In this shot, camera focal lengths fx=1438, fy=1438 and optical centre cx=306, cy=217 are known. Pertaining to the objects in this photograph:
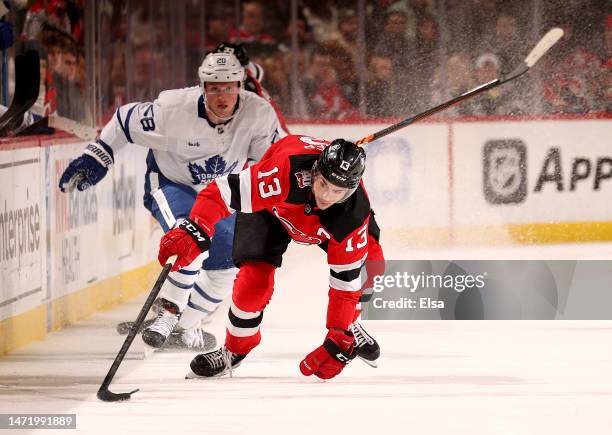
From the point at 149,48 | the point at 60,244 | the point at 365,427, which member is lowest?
the point at 365,427

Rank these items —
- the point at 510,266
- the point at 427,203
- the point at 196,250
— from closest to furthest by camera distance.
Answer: the point at 196,250 → the point at 510,266 → the point at 427,203

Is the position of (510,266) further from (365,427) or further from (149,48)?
(365,427)

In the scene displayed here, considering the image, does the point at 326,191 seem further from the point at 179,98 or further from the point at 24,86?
the point at 24,86

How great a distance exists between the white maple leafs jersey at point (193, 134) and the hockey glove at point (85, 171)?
76 millimetres

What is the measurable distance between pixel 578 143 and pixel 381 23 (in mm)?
A: 1279

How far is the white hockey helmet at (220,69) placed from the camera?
4.99 m

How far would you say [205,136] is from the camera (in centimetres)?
519

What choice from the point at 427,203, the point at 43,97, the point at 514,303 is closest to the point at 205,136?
the point at 43,97

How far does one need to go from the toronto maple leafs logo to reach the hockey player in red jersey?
848 mm

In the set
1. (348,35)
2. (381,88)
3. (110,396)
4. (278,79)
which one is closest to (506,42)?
(381,88)

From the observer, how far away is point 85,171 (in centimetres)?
520

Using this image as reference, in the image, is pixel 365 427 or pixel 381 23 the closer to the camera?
pixel 365 427

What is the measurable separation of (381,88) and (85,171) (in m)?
3.09

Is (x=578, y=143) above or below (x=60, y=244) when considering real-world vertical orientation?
above
